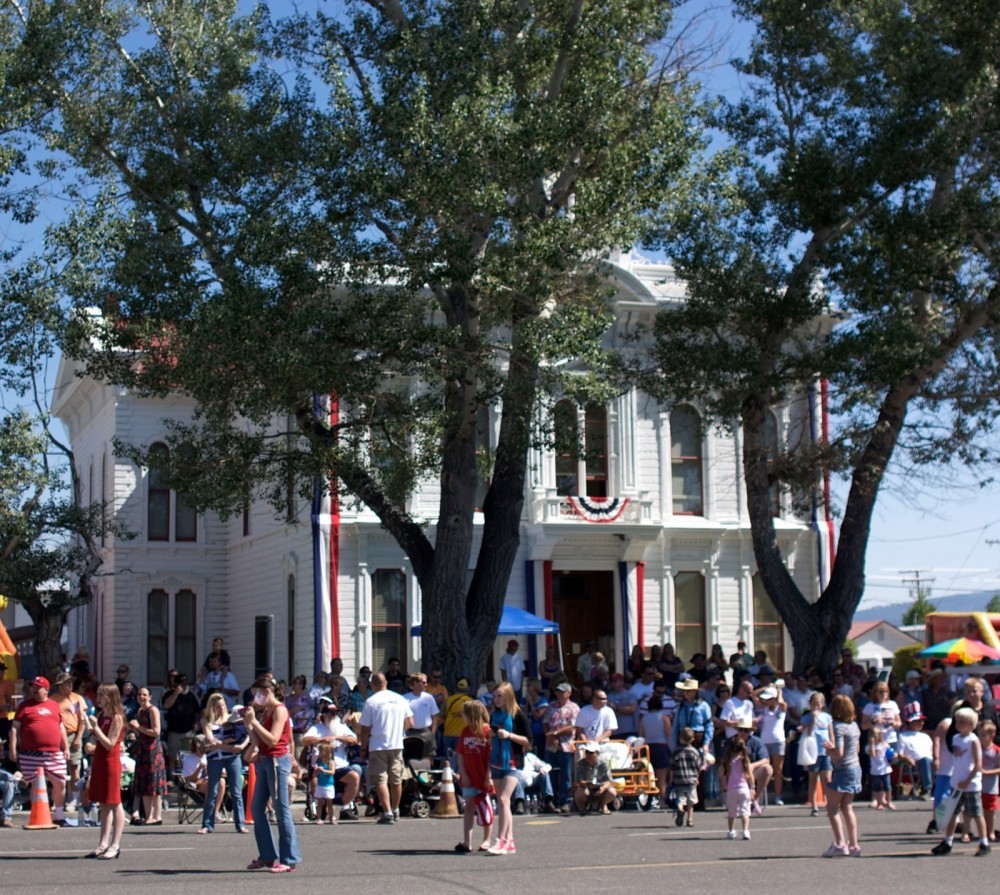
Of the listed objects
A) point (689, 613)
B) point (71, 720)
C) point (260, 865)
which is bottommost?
point (260, 865)

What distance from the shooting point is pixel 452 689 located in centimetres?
2273

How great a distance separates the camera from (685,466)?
1426 inches

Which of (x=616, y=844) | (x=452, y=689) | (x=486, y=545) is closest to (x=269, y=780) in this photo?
(x=616, y=844)

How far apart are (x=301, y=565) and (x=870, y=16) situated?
17.1m

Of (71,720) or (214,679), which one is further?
(214,679)

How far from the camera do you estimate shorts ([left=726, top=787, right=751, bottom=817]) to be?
635 inches

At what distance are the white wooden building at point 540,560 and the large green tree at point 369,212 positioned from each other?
388 inches

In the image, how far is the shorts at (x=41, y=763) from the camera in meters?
17.7

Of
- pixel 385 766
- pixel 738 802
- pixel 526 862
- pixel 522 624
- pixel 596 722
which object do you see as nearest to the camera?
pixel 526 862

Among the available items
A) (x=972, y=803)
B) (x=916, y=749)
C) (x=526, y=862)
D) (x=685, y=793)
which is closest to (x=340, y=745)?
(x=685, y=793)

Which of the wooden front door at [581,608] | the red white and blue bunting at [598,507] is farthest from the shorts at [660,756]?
the wooden front door at [581,608]

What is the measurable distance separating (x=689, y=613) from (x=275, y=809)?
2346 centimetres

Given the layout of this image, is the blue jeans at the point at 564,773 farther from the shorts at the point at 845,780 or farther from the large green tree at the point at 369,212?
the shorts at the point at 845,780

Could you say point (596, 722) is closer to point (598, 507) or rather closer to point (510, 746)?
point (510, 746)
